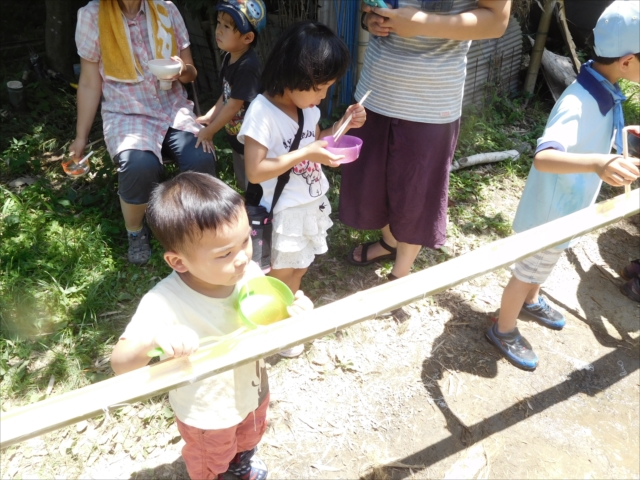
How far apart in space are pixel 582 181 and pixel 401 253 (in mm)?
1084

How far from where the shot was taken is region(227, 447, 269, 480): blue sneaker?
2139mm

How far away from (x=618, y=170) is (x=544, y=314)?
1.57 m

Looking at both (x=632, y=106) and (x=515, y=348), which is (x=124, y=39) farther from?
(x=632, y=106)

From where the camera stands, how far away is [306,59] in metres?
1.98

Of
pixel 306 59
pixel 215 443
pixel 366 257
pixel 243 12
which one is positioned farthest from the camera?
pixel 366 257

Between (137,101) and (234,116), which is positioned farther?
(137,101)

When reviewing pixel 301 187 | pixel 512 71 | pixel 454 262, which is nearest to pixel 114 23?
pixel 301 187

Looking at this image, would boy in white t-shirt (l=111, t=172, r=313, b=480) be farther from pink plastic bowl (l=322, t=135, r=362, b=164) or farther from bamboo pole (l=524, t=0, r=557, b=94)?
bamboo pole (l=524, t=0, r=557, b=94)

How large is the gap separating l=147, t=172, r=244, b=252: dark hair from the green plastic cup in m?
0.24

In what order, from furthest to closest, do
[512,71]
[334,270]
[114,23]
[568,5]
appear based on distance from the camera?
[568,5]
[512,71]
[334,270]
[114,23]

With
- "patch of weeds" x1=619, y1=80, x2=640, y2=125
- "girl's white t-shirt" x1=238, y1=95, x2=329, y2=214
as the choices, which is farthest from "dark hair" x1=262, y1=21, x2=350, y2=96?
"patch of weeds" x1=619, y1=80, x2=640, y2=125

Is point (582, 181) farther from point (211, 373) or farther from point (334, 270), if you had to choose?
point (211, 373)

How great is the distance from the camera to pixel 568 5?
21.4ft

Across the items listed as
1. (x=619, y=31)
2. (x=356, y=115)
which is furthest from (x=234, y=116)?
(x=619, y=31)
